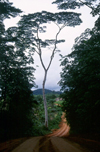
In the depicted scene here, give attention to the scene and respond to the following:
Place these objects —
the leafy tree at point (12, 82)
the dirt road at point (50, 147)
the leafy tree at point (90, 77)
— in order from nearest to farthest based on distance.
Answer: the dirt road at point (50, 147)
the leafy tree at point (90, 77)
the leafy tree at point (12, 82)

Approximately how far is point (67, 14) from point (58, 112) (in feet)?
102

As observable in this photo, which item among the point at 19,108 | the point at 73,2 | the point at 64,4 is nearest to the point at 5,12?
the point at 64,4

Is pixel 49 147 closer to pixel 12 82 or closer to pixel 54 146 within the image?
→ pixel 54 146

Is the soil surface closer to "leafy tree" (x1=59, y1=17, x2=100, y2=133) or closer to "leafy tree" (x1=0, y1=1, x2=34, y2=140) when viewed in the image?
"leafy tree" (x1=59, y1=17, x2=100, y2=133)

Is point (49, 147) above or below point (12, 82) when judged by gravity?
below

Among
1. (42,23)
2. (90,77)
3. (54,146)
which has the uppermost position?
(42,23)

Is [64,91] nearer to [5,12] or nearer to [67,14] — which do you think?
[5,12]

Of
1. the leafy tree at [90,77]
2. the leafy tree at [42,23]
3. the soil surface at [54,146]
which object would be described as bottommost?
the soil surface at [54,146]

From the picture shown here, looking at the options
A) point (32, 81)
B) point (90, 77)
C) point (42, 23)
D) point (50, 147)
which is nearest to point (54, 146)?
point (50, 147)

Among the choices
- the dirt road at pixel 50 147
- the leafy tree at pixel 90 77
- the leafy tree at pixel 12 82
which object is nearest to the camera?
the dirt road at pixel 50 147

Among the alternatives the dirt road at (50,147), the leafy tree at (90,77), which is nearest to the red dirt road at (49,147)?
the dirt road at (50,147)

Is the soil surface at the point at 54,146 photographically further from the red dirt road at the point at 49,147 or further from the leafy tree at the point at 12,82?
the leafy tree at the point at 12,82

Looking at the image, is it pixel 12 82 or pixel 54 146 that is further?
pixel 12 82

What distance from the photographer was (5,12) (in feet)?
34.3
